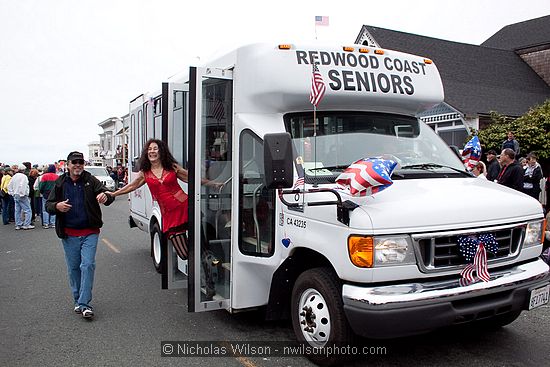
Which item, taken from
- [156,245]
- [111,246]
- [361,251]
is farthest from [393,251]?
[111,246]

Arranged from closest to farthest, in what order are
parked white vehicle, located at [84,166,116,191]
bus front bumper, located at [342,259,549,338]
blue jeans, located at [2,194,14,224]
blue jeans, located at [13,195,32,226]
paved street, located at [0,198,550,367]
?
bus front bumper, located at [342,259,549,338], paved street, located at [0,198,550,367], blue jeans, located at [13,195,32,226], blue jeans, located at [2,194,14,224], parked white vehicle, located at [84,166,116,191]

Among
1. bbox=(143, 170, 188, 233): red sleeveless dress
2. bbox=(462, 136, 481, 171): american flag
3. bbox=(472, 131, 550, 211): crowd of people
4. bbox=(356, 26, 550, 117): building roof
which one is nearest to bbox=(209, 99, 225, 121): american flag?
bbox=(143, 170, 188, 233): red sleeveless dress

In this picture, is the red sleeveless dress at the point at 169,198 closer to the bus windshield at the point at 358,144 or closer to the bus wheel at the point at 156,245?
the bus windshield at the point at 358,144

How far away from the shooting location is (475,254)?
12.1ft

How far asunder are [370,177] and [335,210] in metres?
0.40

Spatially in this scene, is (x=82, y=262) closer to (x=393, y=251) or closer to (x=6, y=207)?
(x=393, y=251)

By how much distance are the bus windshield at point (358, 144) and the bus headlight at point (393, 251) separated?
0.87m

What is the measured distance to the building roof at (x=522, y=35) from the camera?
29453mm

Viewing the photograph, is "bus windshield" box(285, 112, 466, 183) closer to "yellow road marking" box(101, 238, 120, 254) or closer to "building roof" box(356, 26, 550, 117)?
"yellow road marking" box(101, 238, 120, 254)

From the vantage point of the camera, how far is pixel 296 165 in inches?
164

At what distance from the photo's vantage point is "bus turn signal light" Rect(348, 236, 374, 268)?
3434mm

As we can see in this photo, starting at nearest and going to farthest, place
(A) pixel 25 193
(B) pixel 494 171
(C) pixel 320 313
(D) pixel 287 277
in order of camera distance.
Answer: (C) pixel 320 313, (D) pixel 287 277, (B) pixel 494 171, (A) pixel 25 193

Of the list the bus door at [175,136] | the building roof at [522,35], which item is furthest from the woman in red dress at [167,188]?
the building roof at [522,35]

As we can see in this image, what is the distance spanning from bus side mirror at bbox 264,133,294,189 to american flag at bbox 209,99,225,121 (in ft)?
4.72
